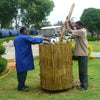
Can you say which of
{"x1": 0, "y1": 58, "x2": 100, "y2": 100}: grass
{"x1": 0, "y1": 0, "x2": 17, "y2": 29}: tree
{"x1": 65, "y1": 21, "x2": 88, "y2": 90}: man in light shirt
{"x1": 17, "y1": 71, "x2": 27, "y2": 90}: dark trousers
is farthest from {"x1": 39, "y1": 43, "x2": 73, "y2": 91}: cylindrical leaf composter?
{"x1": 0, "y1": 0, "x2": 17, "y2": 29}: tree

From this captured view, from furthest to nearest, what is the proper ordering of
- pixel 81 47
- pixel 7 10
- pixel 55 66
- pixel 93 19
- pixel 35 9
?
pixel 7 10 → pixel 35 9 → pixel 93 19 → pixel 81 47 → pixel 55 66

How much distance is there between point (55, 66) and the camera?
154 inches

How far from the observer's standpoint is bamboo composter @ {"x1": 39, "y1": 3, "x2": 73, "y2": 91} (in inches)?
151

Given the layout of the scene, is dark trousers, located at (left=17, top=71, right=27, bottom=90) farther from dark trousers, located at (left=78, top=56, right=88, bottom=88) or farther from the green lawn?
dark trousers, located at (left=78, top=56, right=88, bottom=88)

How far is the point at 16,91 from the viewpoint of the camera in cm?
436

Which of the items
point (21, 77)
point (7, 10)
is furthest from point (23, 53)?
point (7, 10)

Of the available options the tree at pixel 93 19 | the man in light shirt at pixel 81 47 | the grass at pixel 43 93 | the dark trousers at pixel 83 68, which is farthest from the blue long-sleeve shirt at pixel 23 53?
the tree at pixel 93 19

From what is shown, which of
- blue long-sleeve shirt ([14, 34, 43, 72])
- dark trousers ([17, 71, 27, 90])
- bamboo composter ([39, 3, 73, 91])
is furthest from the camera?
dark trousers ([17, 71, 27, 90])

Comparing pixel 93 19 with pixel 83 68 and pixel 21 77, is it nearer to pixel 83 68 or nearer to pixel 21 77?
pixel 83 68

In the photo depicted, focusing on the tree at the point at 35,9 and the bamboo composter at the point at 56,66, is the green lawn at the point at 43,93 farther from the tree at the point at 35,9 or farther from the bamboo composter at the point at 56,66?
the tree at the point at 35,9

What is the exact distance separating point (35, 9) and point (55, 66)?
36202mm

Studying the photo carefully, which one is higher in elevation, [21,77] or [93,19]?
[93,19]

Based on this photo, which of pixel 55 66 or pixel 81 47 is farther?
pixel 81 47

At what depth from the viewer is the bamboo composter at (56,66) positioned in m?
3.84
